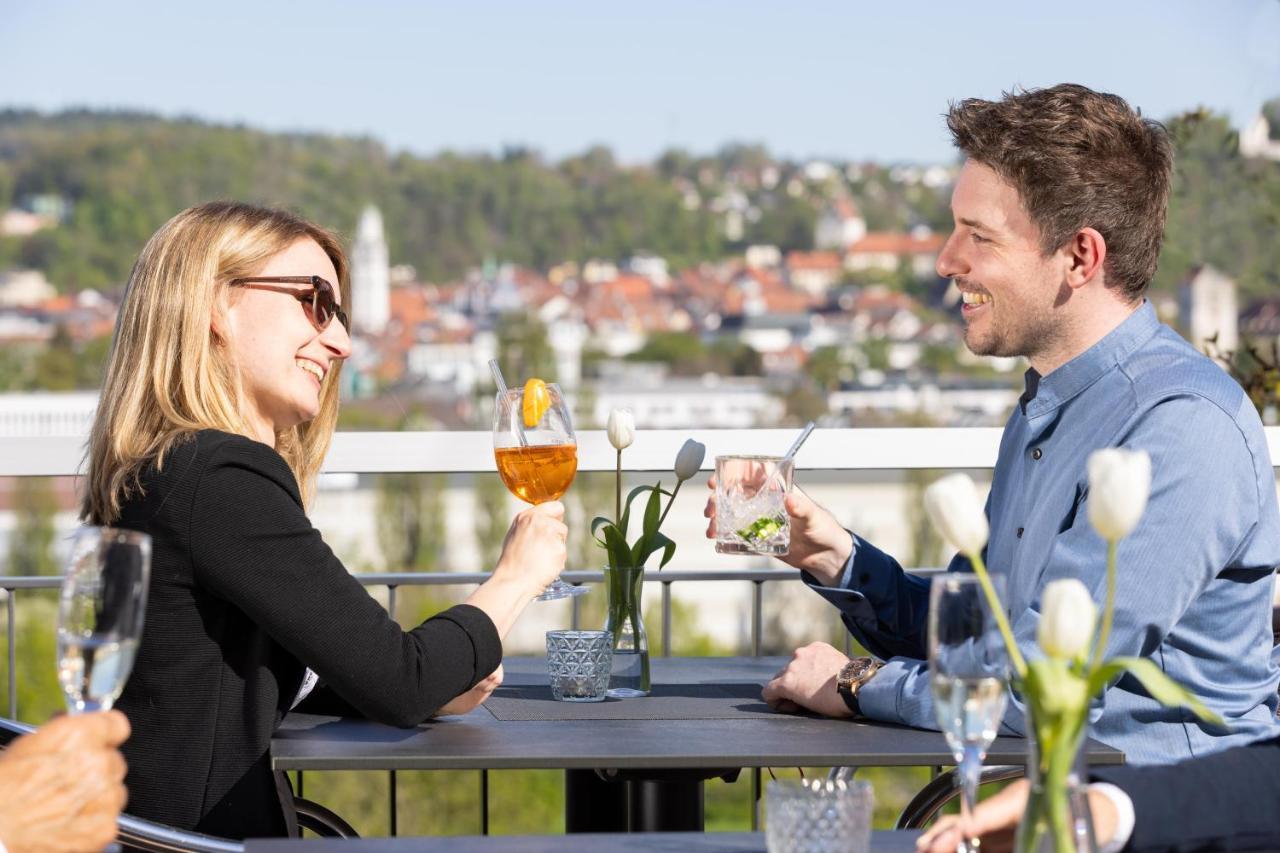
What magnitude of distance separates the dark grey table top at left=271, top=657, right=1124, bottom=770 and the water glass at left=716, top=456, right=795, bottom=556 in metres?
0.21

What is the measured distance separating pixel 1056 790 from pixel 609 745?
709 mm

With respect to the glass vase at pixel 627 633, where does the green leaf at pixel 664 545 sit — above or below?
above

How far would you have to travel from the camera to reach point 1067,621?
893 mm

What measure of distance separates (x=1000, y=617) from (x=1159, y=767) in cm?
32

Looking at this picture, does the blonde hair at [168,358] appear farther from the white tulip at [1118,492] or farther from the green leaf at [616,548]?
the white tulip at [1118,492]

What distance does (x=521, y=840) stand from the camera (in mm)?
1273

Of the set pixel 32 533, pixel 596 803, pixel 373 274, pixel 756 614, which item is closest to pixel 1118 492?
pixel 596 803

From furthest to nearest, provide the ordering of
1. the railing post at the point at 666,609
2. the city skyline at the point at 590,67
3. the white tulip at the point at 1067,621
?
1. the city skyline at the point at 590,67
2. the railing post at the point at 666,609
3. the white tulip at the point at 1067,621

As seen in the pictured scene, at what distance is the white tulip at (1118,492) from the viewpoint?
2.95 ft

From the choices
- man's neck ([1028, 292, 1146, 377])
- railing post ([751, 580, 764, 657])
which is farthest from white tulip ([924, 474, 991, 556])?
railing post ([751, 580, 764, 657])

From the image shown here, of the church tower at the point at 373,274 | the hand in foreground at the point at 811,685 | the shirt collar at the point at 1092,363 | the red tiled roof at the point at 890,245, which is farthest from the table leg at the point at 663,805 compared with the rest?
the red tiled roof at the point at 890,245

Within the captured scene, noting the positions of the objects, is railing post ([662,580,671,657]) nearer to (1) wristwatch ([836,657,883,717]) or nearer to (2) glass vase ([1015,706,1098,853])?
(1) wristwatch ([836,657,883,717])

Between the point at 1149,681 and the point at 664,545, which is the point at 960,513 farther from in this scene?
the point at 664,545

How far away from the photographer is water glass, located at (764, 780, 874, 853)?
1.14 meters
